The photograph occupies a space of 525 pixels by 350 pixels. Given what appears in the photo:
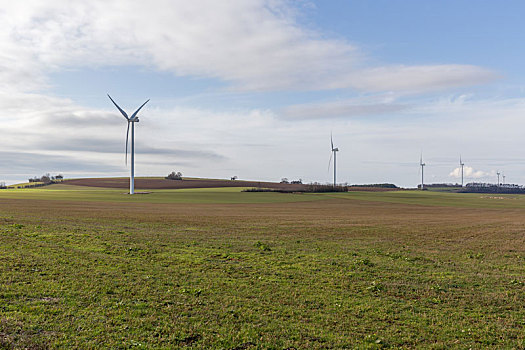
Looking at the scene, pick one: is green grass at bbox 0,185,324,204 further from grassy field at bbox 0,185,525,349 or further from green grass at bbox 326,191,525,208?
grassy field at bbox 0,185,525,349

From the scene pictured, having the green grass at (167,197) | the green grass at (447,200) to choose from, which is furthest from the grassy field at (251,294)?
the green grass at (447,200)

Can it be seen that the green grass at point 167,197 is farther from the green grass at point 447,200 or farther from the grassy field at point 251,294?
the grassy field at point 251,294

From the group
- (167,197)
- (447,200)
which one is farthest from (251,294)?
(447,200)

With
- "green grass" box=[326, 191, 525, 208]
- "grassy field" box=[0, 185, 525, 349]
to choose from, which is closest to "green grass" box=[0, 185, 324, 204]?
"green grass" box=[326, 191, 525, 208]

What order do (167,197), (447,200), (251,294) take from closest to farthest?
(251,294), (167,197), (447,200)

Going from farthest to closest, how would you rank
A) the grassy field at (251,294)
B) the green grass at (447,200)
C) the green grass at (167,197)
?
the green grass at (447,200), the green grass at (167,197), the grassy field at (251,294)

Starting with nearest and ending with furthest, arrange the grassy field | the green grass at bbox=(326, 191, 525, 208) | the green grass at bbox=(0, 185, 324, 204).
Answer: the grassy field < the green grass at bbox=(0, 185, 324, 204) < the green grass at bbox=(326, 191, 525, 208)

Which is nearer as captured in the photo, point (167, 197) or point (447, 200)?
point (167, 197)

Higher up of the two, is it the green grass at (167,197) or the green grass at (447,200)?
the green grass at (167,197)

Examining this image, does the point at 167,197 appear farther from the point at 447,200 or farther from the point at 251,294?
the point at 251,294

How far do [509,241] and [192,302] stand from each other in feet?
91.4

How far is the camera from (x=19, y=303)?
13328 millimetres

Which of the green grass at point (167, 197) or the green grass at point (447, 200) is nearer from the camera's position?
the green grass at point (167, 197)

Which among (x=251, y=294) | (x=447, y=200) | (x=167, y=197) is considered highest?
(x=167, y=197)
